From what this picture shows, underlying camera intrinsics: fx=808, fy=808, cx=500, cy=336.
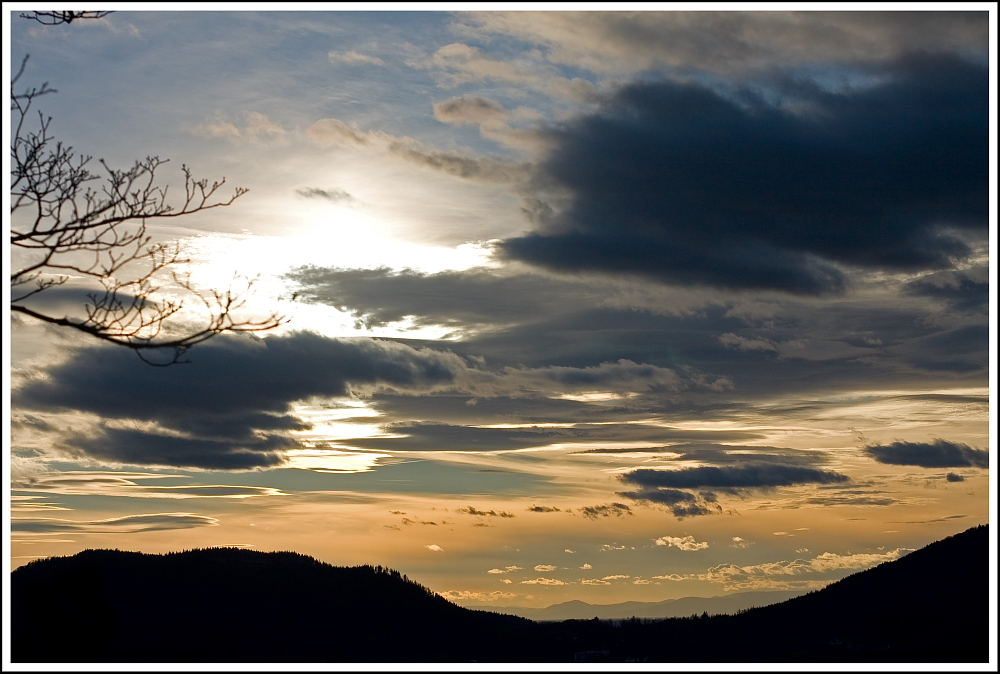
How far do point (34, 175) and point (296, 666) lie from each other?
1659 cm

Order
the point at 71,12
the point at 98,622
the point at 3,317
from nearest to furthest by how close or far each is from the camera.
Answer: the point at 3,317 → the point at 71,12 → the point at 98,622

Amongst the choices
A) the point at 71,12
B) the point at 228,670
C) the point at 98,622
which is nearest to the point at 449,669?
the point at 228,670

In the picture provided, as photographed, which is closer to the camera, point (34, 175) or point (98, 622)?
point (34, 175)

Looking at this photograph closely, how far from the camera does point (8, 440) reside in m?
20.5

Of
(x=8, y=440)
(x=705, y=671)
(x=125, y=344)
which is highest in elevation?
(x=125, y=344)

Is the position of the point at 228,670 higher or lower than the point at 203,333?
lower

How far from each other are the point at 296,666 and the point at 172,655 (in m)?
74.2

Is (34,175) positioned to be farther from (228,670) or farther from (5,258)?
(228,670)

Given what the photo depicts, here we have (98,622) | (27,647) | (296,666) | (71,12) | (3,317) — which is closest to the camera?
(3,317)

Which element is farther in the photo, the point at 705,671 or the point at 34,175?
the point at 705,671

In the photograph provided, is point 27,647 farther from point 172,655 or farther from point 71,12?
point 172,655

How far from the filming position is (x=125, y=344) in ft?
72.3

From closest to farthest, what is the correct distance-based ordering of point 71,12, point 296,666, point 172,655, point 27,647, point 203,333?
point 203,333 < point 71,12 < point 296,666 < point 27,647 < point 172,655

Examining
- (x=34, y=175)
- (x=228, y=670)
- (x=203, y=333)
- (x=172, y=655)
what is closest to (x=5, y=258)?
(x=34, y=175)
